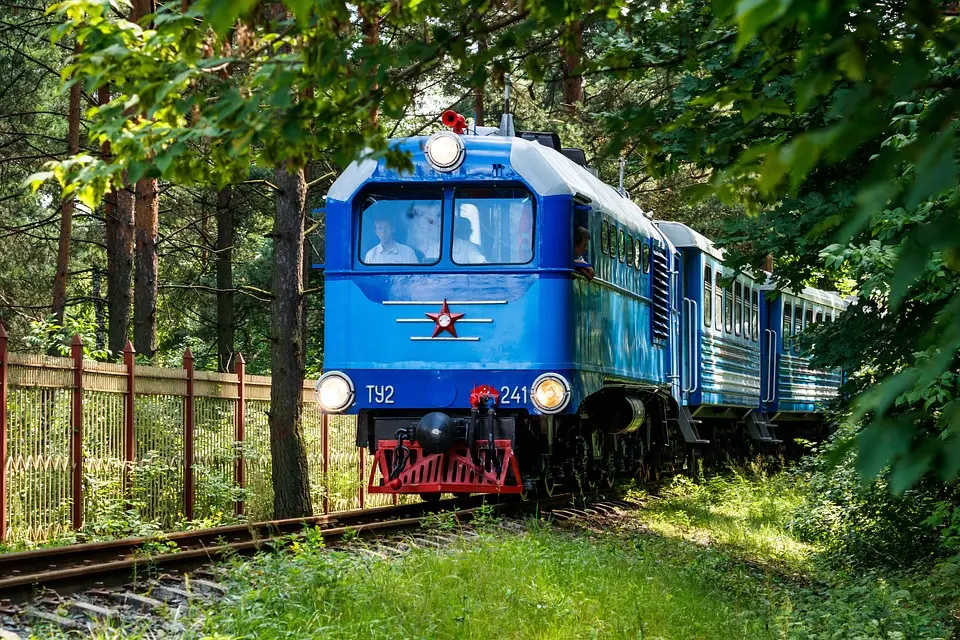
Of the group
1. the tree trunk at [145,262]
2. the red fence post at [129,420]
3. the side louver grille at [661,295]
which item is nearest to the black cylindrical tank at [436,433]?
the red fence post at [129,420]

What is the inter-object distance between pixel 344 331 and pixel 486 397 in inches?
59.9

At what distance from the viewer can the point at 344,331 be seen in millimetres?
12141

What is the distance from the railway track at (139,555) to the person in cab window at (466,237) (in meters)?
2.45

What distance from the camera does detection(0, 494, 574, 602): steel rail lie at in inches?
293

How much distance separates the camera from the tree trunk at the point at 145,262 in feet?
60.5

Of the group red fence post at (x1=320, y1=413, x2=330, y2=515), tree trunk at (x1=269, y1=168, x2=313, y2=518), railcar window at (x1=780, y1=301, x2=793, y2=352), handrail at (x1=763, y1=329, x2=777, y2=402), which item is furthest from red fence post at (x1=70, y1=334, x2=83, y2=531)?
railcar window at (x1=780, y1=301, x2=793, y2=352)

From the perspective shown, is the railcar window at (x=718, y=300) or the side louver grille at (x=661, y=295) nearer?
the side louver grille at (x=661, y=295)

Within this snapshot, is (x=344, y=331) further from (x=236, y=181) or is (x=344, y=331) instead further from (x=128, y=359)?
(x=236, y=181)

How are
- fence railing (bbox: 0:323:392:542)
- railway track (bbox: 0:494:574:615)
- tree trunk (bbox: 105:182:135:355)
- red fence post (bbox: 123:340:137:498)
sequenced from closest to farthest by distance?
railway track (bbox: 0:494:574:615), fence railing (bbox: 0:323:392:542), red fence post (bbox: 123:340:137:498), tree trunk (bbox: 105:182:135:355)

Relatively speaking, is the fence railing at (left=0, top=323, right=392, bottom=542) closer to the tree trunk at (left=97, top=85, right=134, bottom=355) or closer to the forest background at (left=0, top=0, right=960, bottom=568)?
the forest background at (left=0, top=0, right=960, bottom=568)

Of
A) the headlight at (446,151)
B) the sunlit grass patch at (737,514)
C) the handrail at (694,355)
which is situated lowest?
the sunlit grass patch at (737,514)

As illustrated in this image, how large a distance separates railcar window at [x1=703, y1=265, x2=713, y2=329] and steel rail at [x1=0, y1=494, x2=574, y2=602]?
5.74 metres

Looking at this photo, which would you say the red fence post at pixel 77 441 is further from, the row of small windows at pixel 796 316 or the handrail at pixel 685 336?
the row of small windows at pixel 796 316

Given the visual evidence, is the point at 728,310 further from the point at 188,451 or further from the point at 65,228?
the point at 65,228
